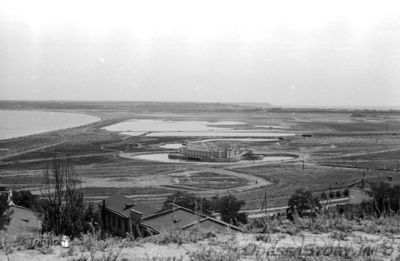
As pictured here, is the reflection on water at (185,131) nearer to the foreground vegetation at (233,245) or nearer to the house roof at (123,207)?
the house roof at (123,207)

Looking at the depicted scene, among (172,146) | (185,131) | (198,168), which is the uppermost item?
(185,131)

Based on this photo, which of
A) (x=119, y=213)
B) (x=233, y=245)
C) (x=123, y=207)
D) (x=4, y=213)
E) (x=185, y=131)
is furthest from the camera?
(x=185, y=131)

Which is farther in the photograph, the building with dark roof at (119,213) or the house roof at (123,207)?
the house roof at (123,207)

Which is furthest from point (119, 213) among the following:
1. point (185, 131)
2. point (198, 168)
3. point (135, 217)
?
point (185, 131)

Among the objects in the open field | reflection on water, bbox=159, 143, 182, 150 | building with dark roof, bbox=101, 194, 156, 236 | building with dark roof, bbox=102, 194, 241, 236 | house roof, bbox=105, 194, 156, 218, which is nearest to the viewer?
building with dark roof, bbox=102, 194, 241, 236

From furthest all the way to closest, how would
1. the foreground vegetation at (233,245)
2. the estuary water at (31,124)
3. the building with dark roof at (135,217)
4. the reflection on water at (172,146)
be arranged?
the estuary water at (31,124)
the reflection on water at (172,146)
the building with dark roof at (135,217)
the foreground vegetation at (233,245)

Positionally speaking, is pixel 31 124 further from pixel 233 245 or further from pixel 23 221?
pixel 233 245

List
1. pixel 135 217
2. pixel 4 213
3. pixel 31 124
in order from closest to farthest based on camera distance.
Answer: pixel 135 217 < pixel 4 213 < pixel 31 124

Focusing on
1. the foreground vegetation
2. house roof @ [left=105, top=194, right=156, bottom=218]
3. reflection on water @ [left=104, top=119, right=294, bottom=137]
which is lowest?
reflection on water @ [left=104, top=119, right=294, bottom=137]

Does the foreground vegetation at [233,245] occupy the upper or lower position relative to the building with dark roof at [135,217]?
upper

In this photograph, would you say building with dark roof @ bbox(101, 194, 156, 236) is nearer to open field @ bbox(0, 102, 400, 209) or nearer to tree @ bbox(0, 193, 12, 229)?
tree @ bbox(0, 193, 12, 229)

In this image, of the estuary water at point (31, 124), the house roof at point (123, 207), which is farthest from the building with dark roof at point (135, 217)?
the estuary water at point (31, 124)

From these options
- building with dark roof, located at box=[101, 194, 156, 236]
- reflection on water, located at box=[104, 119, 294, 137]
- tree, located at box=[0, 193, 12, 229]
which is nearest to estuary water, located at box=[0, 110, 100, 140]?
reflection on water, located at box=[104, 119, 294, 137]
